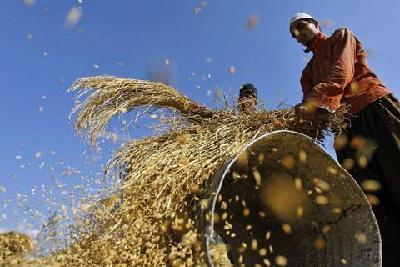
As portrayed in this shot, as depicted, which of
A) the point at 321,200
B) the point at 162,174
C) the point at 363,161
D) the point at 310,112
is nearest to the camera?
the point at 162,174

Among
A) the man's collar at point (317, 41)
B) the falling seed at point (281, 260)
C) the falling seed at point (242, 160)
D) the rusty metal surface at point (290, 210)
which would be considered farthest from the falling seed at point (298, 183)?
the man's collar at point (317, 41)

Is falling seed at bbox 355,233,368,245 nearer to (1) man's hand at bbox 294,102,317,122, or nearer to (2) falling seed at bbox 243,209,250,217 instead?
(1) man's hand at bbox 294,102,317,122

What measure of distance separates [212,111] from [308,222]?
2.96ft

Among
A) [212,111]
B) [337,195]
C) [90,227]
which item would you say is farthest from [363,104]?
[90,227]

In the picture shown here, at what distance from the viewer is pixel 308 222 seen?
3.20m

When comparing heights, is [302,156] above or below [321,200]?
above

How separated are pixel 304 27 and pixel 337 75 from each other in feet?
1.67

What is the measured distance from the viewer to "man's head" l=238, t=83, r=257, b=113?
3.41 m

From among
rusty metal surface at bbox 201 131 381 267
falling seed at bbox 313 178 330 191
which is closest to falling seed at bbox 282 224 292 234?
rusty metal surface at bbox 201 131 381 267

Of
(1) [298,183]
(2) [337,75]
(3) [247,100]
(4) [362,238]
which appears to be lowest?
(4) [362,238]

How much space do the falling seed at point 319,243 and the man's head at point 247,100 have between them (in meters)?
0.87

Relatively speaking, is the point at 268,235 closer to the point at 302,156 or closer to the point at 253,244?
the point at 253,244

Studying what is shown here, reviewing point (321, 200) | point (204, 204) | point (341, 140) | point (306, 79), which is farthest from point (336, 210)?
point (204, 204)

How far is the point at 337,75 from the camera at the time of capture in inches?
117
